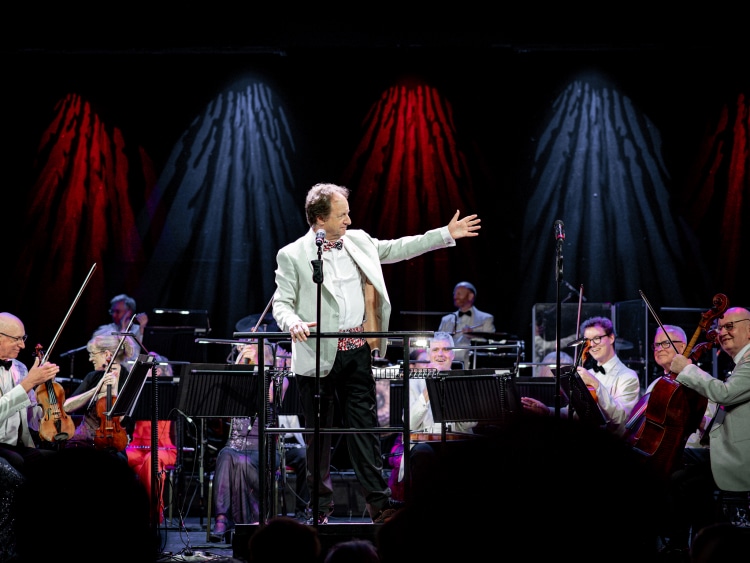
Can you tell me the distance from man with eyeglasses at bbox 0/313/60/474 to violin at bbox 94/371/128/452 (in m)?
0.52

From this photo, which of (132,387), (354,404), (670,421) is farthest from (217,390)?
(670,421)

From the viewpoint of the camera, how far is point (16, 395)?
207 inches

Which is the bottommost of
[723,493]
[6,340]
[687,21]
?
[723,493]

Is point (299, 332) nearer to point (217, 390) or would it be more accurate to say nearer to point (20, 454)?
point (217, 390)

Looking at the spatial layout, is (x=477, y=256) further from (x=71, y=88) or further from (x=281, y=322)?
(x=281, y=322)

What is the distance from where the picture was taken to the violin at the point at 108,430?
6254 mm

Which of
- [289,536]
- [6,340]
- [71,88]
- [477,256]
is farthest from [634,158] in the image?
[289,536]

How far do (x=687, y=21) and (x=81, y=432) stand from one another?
791 cm

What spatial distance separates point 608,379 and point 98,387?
3.75m

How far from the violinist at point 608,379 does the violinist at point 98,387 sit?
10.1 feet

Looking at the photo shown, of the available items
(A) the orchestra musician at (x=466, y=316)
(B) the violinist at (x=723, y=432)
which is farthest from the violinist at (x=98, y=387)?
(A) the orchestra musician at (x=466, y=316)

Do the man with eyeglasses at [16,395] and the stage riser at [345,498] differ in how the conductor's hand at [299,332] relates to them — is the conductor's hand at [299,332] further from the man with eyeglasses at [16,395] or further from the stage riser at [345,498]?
the stage riser at [345,498]

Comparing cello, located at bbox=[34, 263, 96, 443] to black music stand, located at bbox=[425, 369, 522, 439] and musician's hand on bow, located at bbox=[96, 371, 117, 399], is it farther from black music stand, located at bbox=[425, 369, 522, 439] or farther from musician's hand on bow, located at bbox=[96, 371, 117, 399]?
black music stand, located at bbox=[425, 369, 522, 439]

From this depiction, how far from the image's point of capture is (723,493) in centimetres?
505
